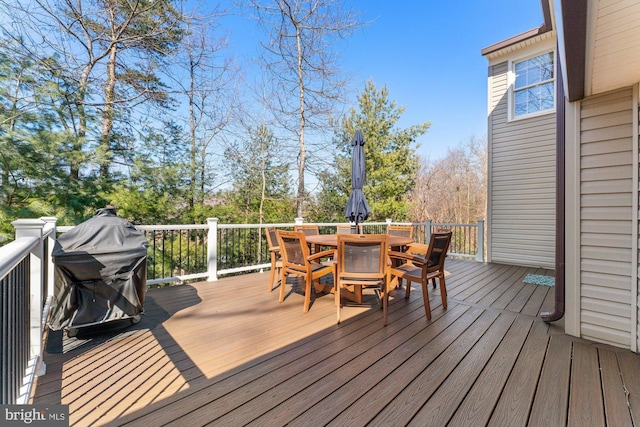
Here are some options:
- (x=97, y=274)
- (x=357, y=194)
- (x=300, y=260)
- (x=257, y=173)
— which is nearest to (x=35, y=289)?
(x=97, y=274)

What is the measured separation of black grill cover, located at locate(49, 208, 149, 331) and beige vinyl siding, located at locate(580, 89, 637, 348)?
167 inches

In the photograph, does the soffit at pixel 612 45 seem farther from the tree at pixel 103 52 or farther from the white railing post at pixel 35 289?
the tree at pixel 103 52

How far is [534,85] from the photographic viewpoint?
20.2ft

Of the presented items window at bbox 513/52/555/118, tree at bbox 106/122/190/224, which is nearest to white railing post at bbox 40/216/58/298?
tree at bbox 106/122/190/224

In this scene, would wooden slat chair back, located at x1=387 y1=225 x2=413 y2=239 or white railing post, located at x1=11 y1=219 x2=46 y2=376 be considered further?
wooden slat chair back, located at x1=387 y1=225 x2=413 y2=239

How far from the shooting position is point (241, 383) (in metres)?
1.78

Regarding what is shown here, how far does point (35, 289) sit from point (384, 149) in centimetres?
1126

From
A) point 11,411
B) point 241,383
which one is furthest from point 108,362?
point 241,383

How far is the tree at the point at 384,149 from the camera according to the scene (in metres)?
11.1

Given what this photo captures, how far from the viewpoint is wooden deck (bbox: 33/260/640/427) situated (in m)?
1.52

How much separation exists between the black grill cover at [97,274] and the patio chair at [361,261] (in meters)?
1.94

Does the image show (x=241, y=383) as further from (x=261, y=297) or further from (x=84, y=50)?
(x=84, y=50)

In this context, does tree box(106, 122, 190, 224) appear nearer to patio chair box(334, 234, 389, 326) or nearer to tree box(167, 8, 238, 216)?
tree box(167, 8, 238, 216)

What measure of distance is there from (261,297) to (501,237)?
19.5 ft
